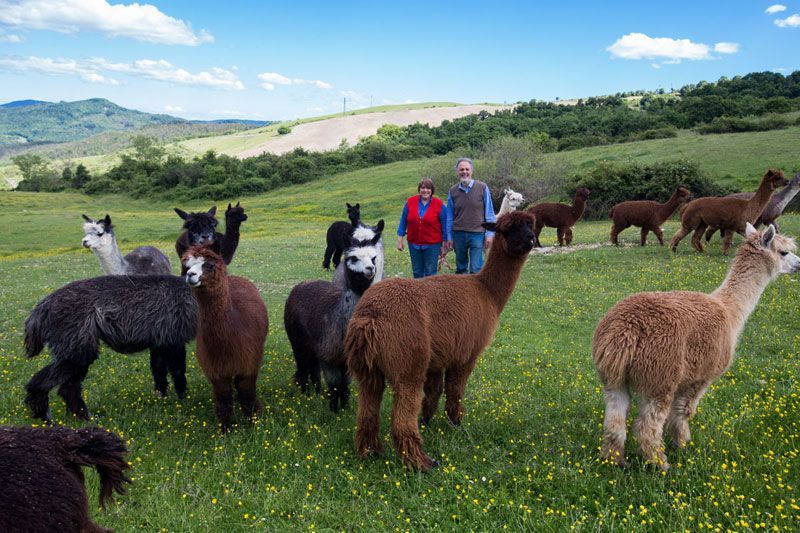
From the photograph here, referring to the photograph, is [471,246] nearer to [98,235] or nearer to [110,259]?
[110,259]

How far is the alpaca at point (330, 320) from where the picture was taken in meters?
5.12

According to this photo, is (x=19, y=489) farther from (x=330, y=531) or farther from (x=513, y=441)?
(x=513, y=441)

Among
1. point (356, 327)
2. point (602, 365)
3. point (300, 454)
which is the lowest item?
point (300, 454)

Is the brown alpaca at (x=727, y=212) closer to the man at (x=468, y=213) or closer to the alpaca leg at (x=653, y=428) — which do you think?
the man at (x=468, y=213)

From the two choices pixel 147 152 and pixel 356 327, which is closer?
pixel 356 327

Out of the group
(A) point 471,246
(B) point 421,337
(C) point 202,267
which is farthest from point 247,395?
(A) point 471,246

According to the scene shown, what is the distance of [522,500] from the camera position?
3451mm

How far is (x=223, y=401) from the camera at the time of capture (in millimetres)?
4738

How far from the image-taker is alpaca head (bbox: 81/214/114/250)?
27.2ft

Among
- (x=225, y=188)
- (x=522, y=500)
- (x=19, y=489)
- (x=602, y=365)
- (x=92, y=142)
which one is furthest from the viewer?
(x=92, y=142)

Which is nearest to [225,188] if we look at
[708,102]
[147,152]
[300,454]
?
[147,152]

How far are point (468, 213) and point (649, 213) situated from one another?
960cm

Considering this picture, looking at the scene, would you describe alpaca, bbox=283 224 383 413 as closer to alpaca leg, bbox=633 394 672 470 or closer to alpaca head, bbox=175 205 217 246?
alpaca head, bbox=175 205 217 246

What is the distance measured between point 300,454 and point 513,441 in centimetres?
187
